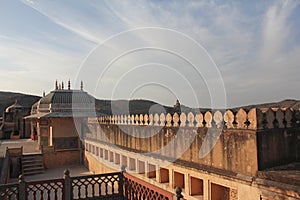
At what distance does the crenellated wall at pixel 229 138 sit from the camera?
19.0ft

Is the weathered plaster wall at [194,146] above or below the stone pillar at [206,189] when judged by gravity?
above

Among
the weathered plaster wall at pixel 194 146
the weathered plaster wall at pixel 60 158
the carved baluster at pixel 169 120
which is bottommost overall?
the weathered plaster wall at pixel 60 158

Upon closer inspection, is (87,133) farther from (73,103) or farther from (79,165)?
(73,103)

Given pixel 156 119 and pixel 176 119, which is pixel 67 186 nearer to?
pixel 156 119

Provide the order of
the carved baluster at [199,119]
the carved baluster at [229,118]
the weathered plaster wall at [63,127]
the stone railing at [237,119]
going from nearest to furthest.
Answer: the stone railing at [237,119]
the carved baluster at [229,118]
the carved baluster at [199,119]
the weathered plaster wall at [63,127]

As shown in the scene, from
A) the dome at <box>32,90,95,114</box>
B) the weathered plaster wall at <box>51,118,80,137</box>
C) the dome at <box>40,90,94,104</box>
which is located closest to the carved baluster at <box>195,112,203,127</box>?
the weathered plaster wall at <box>51,118,80,137</box>

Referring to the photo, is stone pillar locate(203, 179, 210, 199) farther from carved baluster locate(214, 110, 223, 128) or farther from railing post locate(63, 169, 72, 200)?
railing post locate(63, 169, 72, 200)

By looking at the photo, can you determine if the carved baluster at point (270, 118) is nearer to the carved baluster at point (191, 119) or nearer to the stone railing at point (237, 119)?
the stone railing at point (237, 119)

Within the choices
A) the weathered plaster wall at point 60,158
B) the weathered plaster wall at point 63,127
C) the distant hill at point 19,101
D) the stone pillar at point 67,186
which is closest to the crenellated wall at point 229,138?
the stone pillar at point 67,186

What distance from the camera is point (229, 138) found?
21.0ft

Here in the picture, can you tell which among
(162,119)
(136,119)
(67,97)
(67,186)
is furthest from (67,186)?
(67,97)

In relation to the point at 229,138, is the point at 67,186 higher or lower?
lower

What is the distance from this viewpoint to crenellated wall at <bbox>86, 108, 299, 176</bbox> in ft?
19.0

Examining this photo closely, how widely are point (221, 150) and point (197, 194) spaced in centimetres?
179
